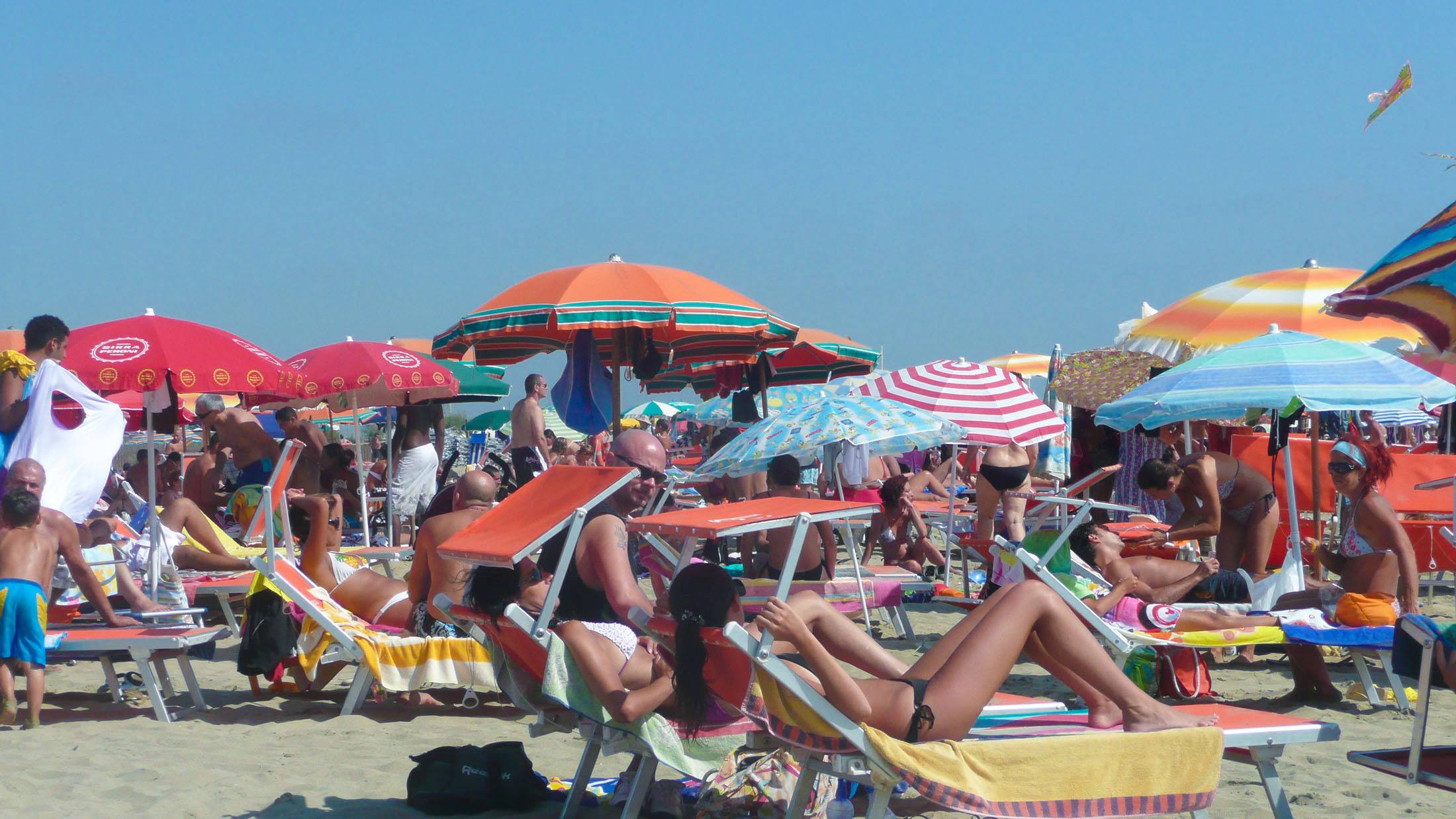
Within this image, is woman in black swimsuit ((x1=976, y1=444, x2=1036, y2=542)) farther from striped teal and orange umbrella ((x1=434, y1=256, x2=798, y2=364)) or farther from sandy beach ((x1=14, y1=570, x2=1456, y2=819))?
sandy beach ((x1=14, y1=570, x2=1456, y2=819))

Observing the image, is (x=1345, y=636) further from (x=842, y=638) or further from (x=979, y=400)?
(x=979, y=400)

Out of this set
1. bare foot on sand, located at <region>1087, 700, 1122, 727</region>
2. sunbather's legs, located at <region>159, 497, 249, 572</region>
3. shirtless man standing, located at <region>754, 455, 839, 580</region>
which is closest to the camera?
bare foot on sand, located at <region>1087, 700, 1122, 727</region>

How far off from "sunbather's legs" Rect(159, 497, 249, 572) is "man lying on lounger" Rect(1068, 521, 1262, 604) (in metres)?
5.00

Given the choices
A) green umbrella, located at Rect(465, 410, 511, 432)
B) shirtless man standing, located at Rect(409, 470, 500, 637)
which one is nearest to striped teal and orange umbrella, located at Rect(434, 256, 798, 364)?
shirtless man standing, located at Rect(409, 470, 500, 637)

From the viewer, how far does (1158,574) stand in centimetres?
635

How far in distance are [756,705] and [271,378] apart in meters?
4.63

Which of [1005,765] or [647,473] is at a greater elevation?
[647,473]

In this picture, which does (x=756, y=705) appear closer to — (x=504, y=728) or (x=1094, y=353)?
(x=504, y=728)

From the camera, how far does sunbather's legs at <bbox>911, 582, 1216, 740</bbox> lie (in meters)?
3.43

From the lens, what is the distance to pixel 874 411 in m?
7.87

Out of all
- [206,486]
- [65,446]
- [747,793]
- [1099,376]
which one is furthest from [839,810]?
[206,486]

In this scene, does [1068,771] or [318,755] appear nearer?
[1068,771]

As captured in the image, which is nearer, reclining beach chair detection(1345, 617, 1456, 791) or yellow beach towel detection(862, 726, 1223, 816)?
yellow beach towel detection(862, 726, 1223, 816)

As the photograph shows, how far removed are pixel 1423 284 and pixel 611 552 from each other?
246 cm
